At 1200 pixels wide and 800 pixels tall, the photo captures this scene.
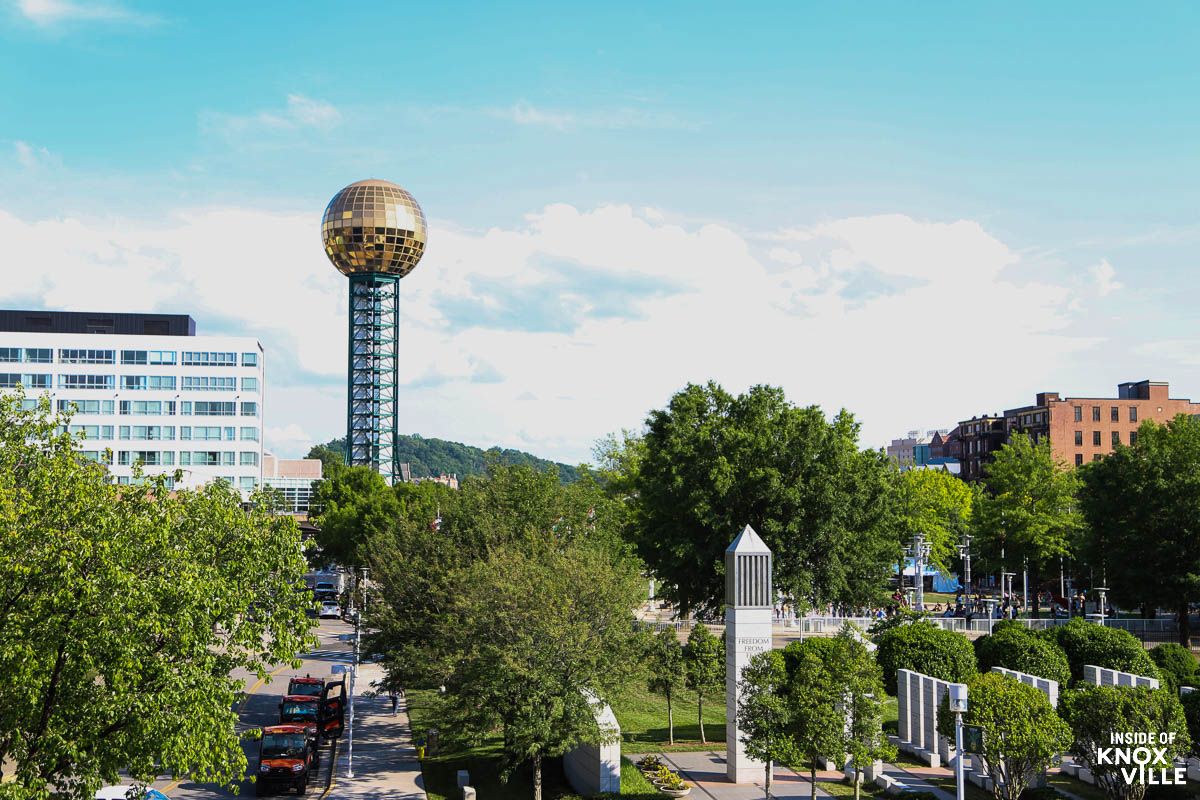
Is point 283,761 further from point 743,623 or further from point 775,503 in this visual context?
point 775,503

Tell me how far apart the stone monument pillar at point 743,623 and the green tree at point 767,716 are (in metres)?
2.61

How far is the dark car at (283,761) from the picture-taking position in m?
29.3

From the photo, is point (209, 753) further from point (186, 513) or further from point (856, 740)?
point (856, 740)

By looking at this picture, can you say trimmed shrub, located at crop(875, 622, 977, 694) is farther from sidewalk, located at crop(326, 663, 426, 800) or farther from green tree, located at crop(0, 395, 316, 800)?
green tree, located at crop(0, 395, 316, 800)

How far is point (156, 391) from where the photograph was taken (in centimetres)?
9281

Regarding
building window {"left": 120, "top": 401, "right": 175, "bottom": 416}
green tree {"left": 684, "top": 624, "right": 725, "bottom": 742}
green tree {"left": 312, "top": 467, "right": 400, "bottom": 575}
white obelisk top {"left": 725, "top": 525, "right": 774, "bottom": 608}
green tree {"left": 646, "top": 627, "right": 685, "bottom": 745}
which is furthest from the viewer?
building window {"left": 120, "top": 401, "right": 175, "bottom": 416}

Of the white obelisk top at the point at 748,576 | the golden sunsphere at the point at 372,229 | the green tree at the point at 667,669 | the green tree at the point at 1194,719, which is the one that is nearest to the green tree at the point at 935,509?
the green tree at the point at 667,669

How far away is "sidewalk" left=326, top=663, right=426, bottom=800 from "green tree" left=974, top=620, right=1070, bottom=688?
20.9 m

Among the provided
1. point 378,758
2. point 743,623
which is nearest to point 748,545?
point 743,623

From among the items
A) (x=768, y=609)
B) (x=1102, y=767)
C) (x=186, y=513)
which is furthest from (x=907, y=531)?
(x=186, y=513)

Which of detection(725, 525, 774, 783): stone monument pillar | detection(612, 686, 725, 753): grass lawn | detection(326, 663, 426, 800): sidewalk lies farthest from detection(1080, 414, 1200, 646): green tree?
detection(326, 663, 426, 800): sidewalk

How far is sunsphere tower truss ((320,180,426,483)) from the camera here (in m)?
108

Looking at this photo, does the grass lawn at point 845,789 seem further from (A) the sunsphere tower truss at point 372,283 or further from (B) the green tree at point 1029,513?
(A) the sunsphere tower truss at point 372,283

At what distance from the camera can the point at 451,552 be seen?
36.0m
